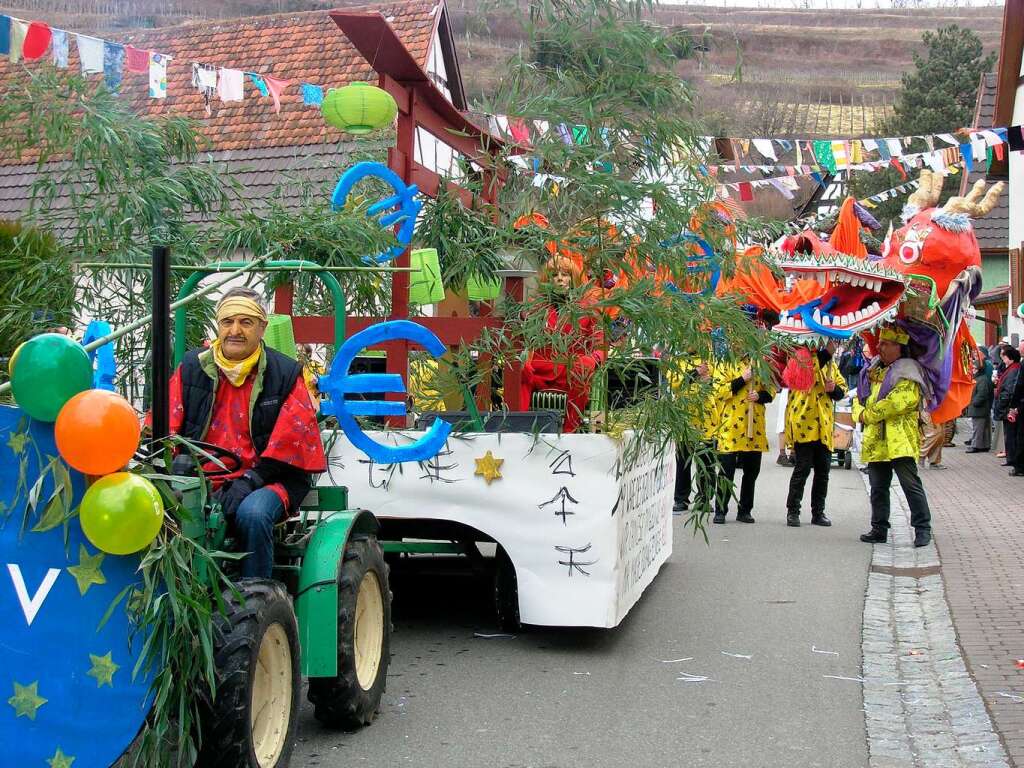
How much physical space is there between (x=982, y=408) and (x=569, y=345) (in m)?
16.5

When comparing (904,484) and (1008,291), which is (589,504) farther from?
(1008,291)

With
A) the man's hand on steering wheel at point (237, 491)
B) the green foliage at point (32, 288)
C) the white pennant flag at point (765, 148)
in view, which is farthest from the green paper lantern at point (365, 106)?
the white pennant flag at point (765, 148)

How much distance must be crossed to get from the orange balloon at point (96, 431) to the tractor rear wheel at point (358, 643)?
63.9 inches

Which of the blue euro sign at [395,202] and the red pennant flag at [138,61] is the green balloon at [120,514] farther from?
the red pennant flag at [138,61]

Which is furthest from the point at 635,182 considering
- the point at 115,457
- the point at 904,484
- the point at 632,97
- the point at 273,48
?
the point at 273,48

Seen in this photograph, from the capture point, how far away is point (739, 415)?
11938 millimetres

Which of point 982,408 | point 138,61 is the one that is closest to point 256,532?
point 138,61

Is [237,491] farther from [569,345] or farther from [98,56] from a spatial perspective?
[98,56]

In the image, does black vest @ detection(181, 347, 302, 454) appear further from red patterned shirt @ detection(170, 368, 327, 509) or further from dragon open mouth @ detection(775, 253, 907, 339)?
dragon open mouth @ detection(775, 253, 907, 339)

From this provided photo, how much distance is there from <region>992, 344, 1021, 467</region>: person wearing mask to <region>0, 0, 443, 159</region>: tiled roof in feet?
33.9

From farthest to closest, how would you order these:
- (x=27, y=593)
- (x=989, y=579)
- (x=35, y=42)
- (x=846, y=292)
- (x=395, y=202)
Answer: (x=846, y=292) → (x=35, y=42) → (x=989, y=579) → (x=395, y=202) → (x=27, y=593)

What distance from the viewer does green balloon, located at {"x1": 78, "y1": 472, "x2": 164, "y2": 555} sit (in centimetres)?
365

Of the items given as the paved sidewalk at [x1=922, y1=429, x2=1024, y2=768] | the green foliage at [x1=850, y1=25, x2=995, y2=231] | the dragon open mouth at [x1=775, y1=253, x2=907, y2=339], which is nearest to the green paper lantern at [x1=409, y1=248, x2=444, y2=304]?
the paved sidewalk at [x1=922, y1=429, x2=1024, y2=768]

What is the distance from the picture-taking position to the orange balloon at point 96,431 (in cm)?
357
